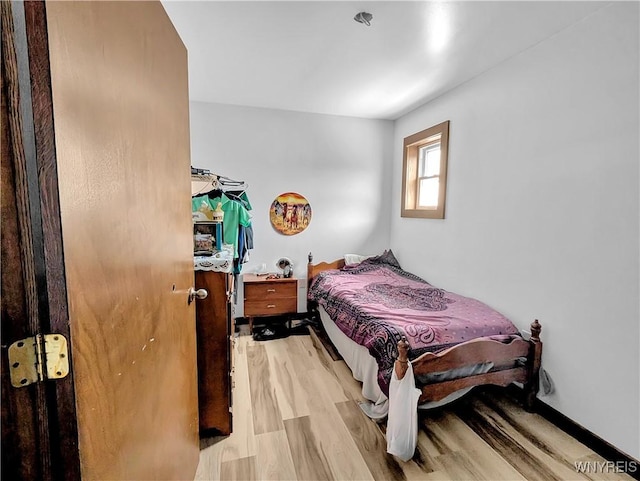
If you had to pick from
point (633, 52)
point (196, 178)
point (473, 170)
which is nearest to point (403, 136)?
point (473, 170)

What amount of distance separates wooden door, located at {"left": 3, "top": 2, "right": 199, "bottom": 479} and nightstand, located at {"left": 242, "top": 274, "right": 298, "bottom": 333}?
78.5 inches

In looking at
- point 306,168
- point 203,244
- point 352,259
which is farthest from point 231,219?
point 352,259

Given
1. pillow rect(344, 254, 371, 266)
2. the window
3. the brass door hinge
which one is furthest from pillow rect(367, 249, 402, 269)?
the brass door hinge

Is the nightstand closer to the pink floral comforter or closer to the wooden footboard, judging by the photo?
the pink floral comforter

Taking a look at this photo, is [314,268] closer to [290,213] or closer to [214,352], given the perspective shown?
[290,213]

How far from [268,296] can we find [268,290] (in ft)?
0.21

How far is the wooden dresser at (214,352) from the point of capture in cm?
160

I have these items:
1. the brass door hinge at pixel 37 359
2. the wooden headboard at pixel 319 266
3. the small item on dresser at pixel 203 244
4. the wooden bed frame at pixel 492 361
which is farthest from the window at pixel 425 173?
the brass door hinge at pixel 37 359

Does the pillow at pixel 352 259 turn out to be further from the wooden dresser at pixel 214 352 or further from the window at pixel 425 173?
the wooden dresser at pixel 214 352

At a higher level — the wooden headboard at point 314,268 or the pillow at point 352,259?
the pillow at point 352,259

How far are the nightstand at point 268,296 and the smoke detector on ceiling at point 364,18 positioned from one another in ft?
7.66

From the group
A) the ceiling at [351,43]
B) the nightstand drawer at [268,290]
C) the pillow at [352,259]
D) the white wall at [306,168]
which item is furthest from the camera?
the pillow at [352,259]

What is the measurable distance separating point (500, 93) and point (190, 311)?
2.63 m

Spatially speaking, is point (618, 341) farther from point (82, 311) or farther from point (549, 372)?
point (82, 311)
